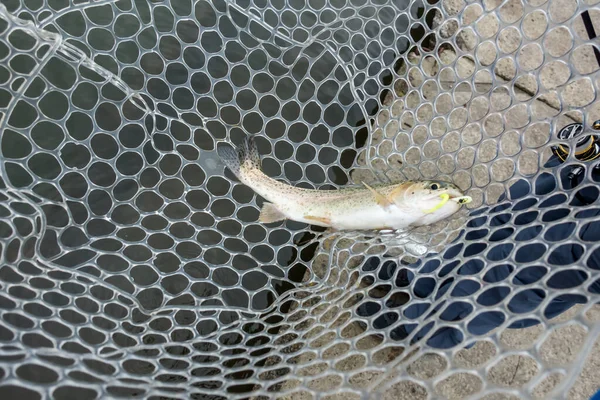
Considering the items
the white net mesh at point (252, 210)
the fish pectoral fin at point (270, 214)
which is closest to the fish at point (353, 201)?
the fish pectoral fin at point (270, 214)

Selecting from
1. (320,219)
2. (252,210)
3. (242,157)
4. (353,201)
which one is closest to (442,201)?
(353,201)

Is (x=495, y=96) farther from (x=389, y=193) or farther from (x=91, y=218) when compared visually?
(x=91, y=218)

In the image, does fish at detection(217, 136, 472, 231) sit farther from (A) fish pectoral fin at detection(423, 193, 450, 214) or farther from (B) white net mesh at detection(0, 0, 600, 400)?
(B) white net mesh at detection(0, 0, 600, 400)

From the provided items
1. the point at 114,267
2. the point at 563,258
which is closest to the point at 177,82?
the point at 114,267

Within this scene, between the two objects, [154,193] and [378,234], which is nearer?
[378,234]

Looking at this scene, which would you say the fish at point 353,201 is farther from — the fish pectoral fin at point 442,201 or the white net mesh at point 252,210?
the white net mesh at point 252,210
